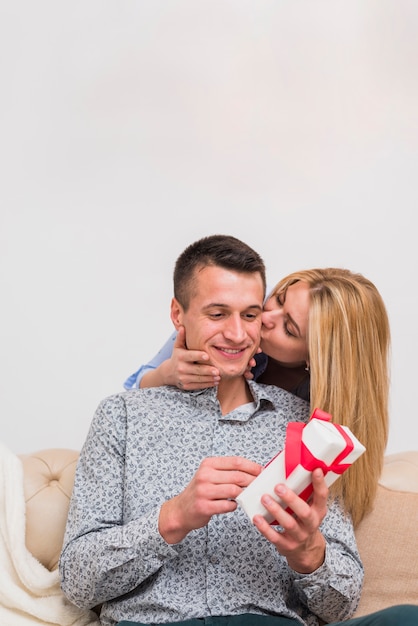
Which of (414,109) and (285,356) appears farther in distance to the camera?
(414,109)

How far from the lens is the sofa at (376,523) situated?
209cm

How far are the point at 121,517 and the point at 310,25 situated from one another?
6.76 ft

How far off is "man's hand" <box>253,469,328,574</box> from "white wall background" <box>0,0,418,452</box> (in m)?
1.48

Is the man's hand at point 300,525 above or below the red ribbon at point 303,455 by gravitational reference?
below

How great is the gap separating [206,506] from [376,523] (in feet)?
1.96

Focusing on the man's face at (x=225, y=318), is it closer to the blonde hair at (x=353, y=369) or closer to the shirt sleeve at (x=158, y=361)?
the blonde hair at (x=353, y=369)

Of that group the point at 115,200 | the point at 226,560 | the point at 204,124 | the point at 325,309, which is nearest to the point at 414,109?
the point at 204,124

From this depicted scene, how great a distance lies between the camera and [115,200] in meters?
3.28

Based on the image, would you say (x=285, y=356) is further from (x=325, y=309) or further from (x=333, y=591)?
(x=333, y=591)

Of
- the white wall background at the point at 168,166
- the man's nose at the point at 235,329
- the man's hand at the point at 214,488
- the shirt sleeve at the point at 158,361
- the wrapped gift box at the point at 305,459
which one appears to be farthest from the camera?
the white wall background at the point at 168,166

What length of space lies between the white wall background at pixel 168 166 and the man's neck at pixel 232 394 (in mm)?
1071

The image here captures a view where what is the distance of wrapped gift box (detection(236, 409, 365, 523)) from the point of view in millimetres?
1585

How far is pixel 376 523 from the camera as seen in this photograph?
2150 millimetres

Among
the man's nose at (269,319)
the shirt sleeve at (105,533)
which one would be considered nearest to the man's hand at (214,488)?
the shirt sleeve at (105,533)
